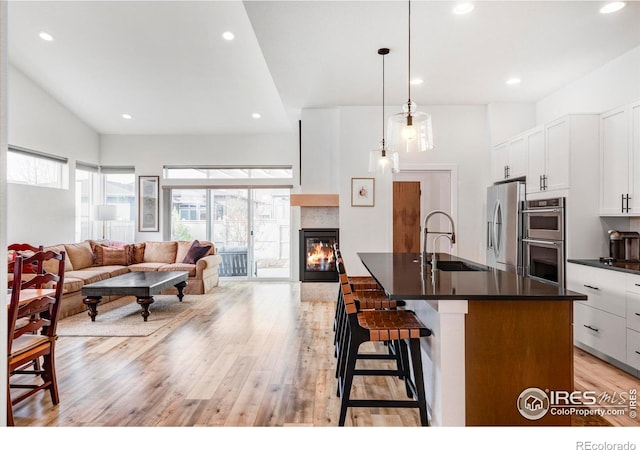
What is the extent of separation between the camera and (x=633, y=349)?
9.09 ft

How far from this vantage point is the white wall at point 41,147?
17.8 feet

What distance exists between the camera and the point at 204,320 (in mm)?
4500

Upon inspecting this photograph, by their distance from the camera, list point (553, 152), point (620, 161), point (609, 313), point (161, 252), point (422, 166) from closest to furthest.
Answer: point (609, 313), point (620, 161), point (553, 152), point (422, 166), point (161, 252)

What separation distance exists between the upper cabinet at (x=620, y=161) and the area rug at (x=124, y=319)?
15.2 feet

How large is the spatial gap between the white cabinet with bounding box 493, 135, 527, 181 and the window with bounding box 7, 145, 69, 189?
652cm

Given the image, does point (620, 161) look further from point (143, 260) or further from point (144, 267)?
point (143, 260)

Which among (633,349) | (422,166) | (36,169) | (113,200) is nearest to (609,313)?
(633,349)

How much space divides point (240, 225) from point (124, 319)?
3207mm

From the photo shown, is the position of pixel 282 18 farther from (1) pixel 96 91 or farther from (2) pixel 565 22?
(1) pixel 96 91

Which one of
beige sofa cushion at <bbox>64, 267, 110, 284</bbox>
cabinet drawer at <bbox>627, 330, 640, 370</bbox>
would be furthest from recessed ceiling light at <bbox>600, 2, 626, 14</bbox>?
beige sofa cushion at <bbox>64, 267, 110, 284</bbox>

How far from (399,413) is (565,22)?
3189 millimetres

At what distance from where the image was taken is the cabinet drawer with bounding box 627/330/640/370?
107 inches

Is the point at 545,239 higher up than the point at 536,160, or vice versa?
the point at 536,160
